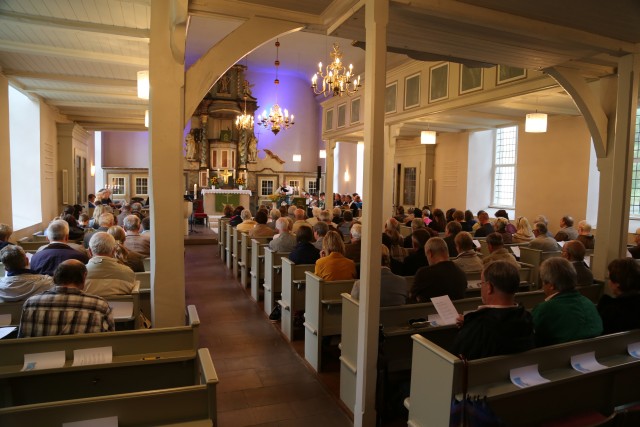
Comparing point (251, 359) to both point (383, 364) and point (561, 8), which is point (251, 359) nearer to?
point (383, 364)

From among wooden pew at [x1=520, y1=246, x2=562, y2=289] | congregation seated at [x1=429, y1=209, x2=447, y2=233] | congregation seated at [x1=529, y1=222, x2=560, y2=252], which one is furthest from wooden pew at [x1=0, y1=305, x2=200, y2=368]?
congregation seated at [x1=429, y1=209, x2=447, y2=233]

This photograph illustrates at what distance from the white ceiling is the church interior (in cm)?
2

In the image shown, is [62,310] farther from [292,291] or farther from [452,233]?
[452,233]

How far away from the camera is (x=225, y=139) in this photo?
59.3 ft

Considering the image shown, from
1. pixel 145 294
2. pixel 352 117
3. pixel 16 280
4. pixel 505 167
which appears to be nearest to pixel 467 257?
pixel 145 294

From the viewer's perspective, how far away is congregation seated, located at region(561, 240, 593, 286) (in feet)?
13.0

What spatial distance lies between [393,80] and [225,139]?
11259 millimetres

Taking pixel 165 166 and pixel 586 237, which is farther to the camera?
pixel 586 237

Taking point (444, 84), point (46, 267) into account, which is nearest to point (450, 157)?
point (444, 84)

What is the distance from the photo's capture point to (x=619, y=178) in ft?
13.7

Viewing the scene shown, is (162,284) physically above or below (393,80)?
below

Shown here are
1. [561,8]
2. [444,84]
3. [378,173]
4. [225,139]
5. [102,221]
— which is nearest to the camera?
[378,173]

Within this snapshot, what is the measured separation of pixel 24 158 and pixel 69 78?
7.84ft

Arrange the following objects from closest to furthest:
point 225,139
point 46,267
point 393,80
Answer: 1. point 46,267
2. point 393,80
3. point 225,139
